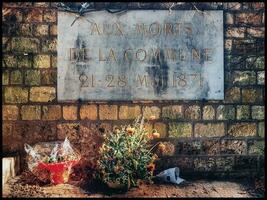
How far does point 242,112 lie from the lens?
16.4 feet

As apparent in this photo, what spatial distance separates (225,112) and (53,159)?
2.37 m

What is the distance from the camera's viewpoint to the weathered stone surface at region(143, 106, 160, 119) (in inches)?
194

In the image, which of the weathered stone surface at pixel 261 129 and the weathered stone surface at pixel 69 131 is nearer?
the weathered stone surface at pixel 69 131

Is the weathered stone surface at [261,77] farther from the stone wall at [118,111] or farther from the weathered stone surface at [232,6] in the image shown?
the weathered stone surface at [232,6]

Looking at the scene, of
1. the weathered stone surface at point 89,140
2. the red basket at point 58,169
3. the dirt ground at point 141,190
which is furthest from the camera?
the weathered stone surface at point 89,140

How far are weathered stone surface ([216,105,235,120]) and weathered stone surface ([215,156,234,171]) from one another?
0.55 m

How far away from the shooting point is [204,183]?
4676 mm

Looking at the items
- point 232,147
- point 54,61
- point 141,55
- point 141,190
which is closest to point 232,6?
point 141,55

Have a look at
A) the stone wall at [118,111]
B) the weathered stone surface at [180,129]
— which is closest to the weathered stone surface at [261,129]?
the stone wall at [118,111]

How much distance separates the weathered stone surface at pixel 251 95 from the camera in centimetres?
Answer: 501

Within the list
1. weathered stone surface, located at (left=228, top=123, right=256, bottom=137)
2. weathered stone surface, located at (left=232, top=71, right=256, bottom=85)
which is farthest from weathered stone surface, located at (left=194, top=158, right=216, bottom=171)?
weathered stone surface, located at (left=232, top=71, right=256, bottom=85)

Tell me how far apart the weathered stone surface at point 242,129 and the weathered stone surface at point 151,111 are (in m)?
1.01

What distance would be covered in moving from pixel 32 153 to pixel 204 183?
2242 mm

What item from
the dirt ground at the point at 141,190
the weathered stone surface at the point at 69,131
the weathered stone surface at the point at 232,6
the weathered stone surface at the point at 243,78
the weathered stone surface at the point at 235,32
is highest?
the weathered stone surface at the point at 232,6
